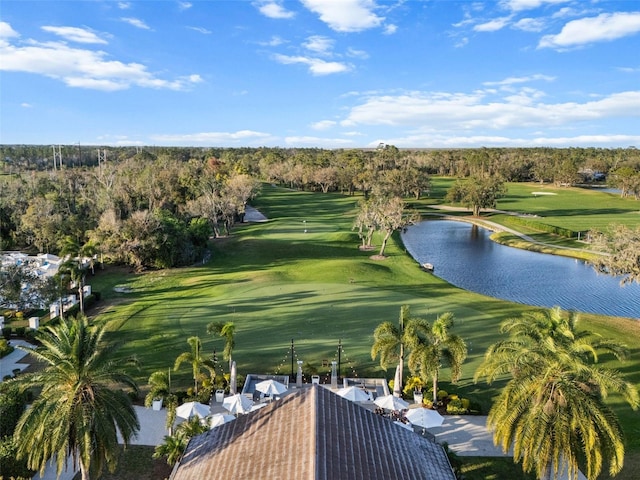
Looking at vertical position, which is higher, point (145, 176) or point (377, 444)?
point (145, 176)

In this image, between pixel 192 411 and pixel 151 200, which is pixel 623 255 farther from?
pixel 151 200

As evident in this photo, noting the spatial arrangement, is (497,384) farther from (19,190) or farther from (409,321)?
(19,190)

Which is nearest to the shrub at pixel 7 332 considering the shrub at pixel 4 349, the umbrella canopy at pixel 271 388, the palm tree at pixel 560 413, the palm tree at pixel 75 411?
the shrub at pixel 4 349

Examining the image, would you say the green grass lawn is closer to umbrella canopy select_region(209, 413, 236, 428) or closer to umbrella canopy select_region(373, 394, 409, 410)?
umbrella canopy select_region(373, 394, 409, 410)

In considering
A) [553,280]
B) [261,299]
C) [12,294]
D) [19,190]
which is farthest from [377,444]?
[19,190]

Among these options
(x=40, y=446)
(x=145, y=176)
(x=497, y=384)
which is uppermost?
(x=145, y=176)

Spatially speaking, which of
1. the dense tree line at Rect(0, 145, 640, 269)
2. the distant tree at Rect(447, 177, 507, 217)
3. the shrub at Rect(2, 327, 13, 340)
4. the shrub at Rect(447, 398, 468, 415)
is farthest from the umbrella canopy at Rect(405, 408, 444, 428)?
the distant tree at Rect(447, 177, 507, 217)

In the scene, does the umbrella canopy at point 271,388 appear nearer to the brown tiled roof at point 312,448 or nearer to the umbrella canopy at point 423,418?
the umbrella canopy at point 423,418

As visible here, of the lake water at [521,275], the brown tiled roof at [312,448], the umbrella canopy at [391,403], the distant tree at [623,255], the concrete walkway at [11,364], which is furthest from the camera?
the lake water at [521,275]
